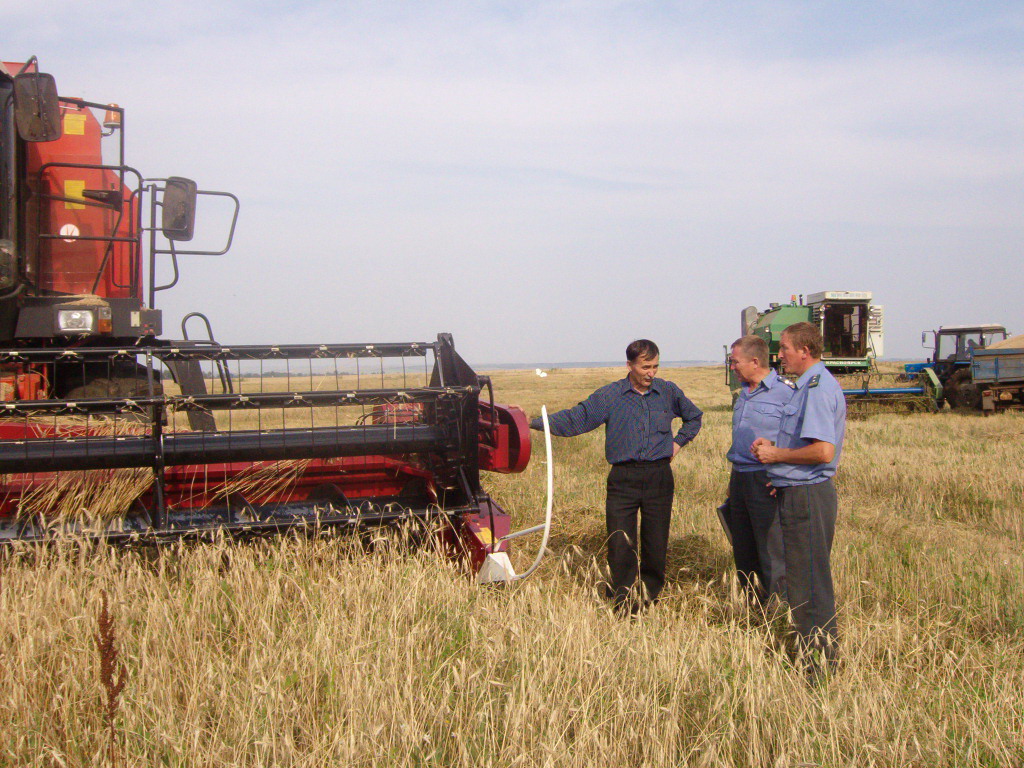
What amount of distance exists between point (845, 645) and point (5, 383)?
194 inches

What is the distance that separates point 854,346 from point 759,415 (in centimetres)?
2082

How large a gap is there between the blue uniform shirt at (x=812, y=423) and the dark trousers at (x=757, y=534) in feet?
1.09

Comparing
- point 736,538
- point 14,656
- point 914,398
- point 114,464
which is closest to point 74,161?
point 114,464

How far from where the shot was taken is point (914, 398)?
20.2 meters

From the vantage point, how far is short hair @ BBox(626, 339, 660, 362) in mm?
4898

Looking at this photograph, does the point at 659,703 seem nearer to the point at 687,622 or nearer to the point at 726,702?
the point at 726,702

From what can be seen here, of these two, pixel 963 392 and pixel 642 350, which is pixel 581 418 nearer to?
pixel 642 350

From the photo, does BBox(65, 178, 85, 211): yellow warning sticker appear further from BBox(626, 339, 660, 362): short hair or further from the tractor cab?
the tractor cab

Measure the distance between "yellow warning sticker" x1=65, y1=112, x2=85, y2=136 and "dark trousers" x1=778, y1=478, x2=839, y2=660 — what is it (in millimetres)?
5903

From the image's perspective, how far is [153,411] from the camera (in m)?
4.34

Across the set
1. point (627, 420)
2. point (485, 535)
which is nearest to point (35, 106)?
point (485, 535)

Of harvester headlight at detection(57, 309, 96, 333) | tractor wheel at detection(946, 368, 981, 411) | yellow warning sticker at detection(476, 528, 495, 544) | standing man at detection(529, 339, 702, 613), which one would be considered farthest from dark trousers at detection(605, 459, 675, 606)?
tractor wheel at detection(946, 368, 981, 411)

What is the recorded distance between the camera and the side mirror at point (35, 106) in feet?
16.6

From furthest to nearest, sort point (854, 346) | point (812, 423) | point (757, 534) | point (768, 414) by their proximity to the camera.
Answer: point (854, 346) → point (768, 414) → point (757, 534) → point (812, 423)
